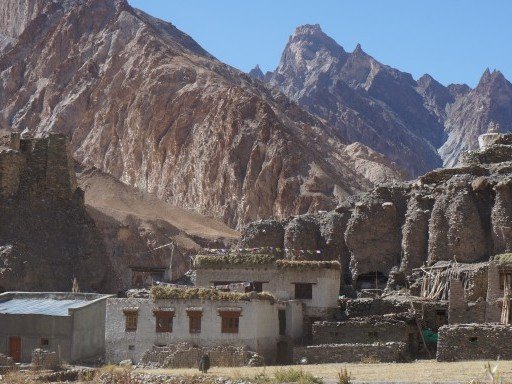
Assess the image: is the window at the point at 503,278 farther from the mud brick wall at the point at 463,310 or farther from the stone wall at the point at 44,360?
the stone wall at the point at 44,360

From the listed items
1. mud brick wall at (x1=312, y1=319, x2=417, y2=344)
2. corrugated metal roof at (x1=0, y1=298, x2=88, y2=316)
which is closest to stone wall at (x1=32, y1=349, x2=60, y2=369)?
corrugated metal roof at (x1=0, y1=298, x2=88, y2=316)

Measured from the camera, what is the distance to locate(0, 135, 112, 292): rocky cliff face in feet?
188

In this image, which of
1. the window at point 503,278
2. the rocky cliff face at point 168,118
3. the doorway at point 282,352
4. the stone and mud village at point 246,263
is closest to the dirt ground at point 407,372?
the stone and mud village at point 246,263

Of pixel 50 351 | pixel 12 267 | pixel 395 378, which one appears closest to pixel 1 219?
pixel 12 267

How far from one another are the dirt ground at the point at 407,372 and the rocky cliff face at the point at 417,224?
15.1 metres

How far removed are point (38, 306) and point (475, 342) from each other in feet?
59.6

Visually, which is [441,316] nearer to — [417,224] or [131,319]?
[417,224]

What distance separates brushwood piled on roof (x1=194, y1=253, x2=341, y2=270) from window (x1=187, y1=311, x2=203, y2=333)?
4695mm

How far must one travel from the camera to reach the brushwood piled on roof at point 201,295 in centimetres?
3891

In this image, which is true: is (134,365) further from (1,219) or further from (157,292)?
(1,219)

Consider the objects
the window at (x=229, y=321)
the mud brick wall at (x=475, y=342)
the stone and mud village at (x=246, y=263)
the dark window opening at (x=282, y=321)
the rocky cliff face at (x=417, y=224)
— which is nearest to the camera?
the mud brick wall at (x=475, y=342)

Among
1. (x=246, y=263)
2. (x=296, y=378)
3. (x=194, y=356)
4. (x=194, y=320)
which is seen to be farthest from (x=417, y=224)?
(x=296, y=378)

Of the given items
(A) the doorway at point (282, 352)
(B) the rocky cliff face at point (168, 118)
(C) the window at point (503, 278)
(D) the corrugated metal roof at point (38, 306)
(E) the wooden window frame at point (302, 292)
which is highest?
(B) the rocky cliff face at point (168, 118)

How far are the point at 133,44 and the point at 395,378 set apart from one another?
104171mm
